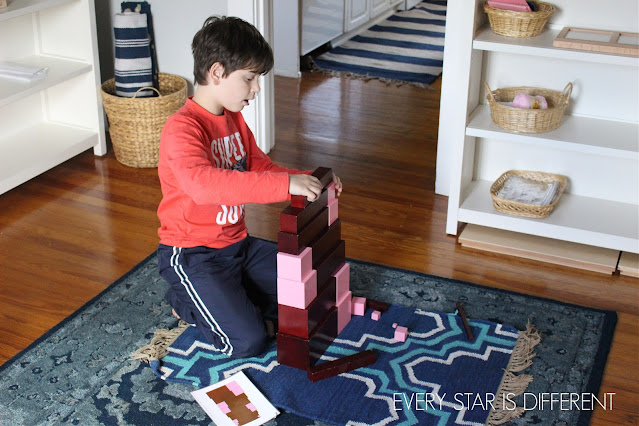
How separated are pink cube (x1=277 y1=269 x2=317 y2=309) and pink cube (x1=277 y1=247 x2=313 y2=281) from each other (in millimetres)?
12

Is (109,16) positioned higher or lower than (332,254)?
higher

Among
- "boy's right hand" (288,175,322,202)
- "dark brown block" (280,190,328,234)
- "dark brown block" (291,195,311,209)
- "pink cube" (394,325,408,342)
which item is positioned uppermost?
"boy's right hand" (288,175,322,202)

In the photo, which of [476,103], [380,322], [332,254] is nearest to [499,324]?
[380,322]

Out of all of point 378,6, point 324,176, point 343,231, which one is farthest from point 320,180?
point 378,6

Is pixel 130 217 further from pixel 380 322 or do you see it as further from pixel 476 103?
pixel 476 103

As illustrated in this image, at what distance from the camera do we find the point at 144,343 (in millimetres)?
2020

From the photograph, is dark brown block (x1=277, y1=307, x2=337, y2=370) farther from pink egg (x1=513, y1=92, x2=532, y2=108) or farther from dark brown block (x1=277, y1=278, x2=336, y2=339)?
pink egg (x1=513, y1=92, x2=532, y2=108)

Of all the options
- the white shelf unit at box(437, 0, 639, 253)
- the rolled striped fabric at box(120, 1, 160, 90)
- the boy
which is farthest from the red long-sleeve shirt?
the rolled striped fabric at box(120, 1, 160, 90)

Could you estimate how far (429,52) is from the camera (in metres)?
4.71

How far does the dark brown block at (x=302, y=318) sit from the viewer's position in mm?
1864

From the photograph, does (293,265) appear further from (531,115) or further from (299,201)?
(531,115)

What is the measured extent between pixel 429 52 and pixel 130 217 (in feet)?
8.56

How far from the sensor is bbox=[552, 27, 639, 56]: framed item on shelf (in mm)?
2223

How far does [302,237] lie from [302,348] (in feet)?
0.91
